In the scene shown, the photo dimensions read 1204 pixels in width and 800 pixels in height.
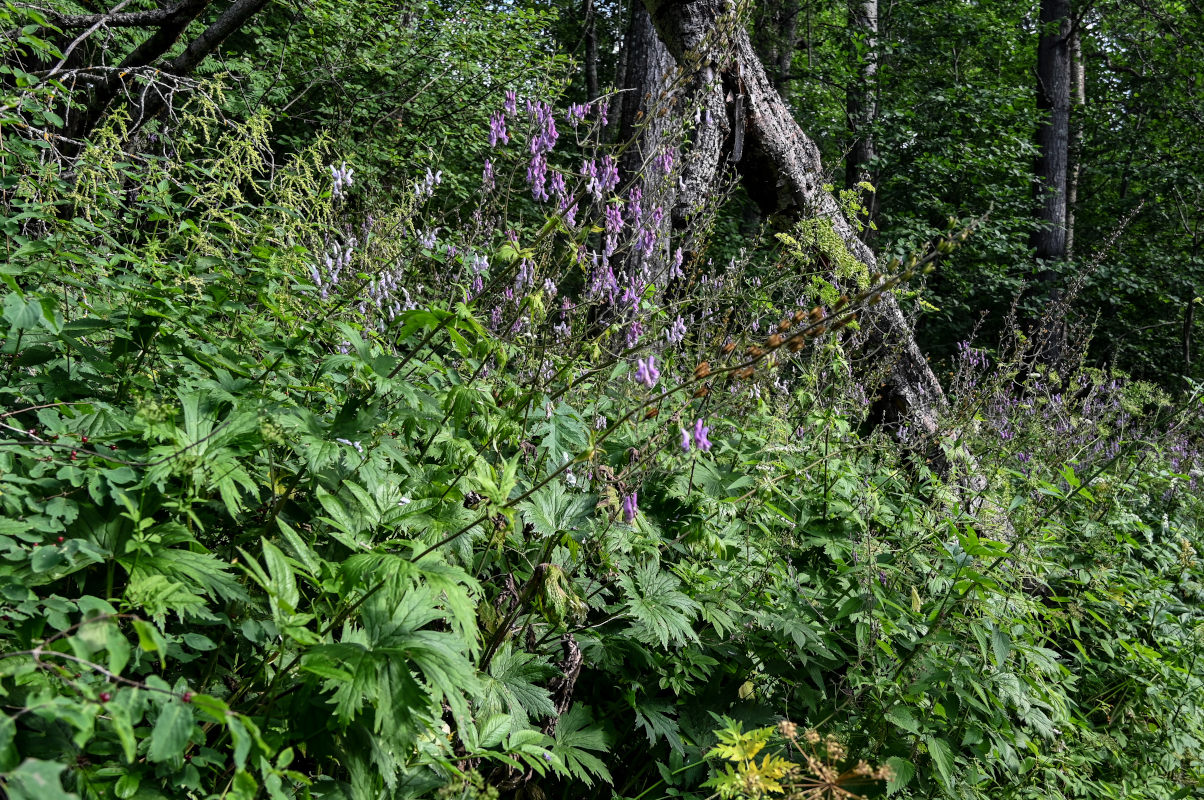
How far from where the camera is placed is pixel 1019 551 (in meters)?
2.97

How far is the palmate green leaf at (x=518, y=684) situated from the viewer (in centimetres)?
194

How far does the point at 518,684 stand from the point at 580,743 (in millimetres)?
313

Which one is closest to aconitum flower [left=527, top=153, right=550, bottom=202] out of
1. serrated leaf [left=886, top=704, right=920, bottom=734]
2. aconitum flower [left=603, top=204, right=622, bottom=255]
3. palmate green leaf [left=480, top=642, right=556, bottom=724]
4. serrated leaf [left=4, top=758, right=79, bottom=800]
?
aconitum flower [left=603, top=204, right=622, bottom=255]

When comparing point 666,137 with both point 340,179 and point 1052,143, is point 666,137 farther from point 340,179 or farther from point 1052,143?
point 1052,143

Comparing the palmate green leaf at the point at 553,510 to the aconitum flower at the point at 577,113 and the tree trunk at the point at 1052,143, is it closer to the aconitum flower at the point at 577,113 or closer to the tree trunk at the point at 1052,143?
the aconitum flower at the point at 577,113

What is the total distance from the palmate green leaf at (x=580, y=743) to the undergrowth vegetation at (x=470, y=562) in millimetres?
13

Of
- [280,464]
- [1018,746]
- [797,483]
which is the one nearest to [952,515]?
[797,483]

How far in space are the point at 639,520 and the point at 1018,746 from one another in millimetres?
1744

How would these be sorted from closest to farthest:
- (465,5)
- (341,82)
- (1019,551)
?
1. (1019,551)
2. (341,82)
3. (465,5)

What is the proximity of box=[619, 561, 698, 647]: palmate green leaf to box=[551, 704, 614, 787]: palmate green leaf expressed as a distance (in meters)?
0.31

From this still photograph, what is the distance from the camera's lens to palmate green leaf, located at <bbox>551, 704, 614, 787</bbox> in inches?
82.9

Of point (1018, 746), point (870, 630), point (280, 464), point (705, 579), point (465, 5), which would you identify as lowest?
point (1018, 746)

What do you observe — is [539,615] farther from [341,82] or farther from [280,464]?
[341,82]

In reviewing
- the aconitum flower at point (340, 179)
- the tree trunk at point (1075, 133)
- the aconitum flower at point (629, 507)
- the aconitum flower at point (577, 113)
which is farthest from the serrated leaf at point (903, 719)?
the tree trunk at point (1075, 133)
